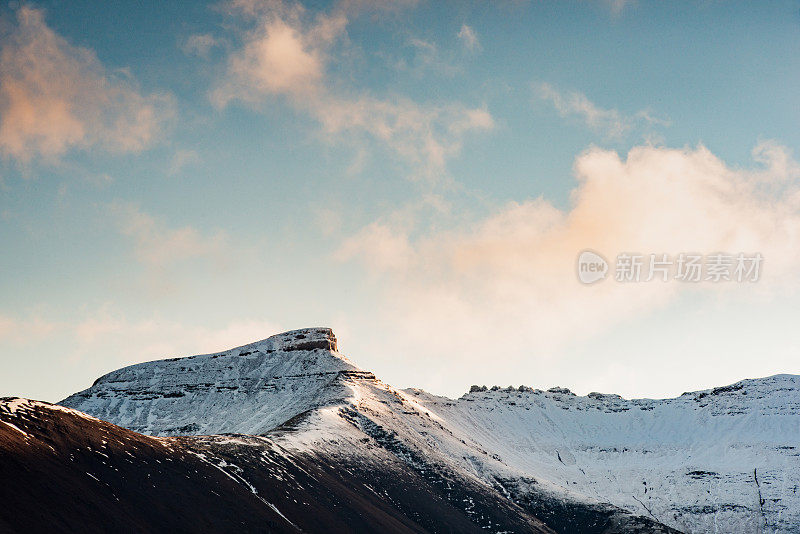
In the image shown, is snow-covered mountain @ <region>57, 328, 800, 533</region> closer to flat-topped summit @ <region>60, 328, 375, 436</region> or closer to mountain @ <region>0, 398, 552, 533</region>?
flat-topped summit @ <region>60, 328, 375, 436</region>

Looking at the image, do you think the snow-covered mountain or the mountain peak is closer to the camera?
the snow-covered mountain

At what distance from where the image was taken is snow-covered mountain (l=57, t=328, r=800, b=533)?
117 m

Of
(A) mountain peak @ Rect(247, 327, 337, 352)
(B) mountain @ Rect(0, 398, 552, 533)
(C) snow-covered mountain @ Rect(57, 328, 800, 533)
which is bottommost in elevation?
(B) mountain @ Rect(0, 398, 552, 533)

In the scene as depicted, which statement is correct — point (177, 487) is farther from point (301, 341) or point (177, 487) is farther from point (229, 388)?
point (301, 341)

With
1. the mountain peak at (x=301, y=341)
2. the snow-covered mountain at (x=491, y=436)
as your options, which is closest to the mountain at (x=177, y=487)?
the snow-covered mountain at (x=491, y=436)

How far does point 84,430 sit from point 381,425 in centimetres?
6639

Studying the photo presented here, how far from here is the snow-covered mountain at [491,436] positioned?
117250mm

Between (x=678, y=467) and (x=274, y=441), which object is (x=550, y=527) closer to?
(x=274, y=441)

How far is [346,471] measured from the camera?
97938 mm

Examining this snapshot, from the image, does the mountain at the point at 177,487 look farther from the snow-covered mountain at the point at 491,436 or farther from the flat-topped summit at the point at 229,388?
the flat-topped summit at the point at 229,388

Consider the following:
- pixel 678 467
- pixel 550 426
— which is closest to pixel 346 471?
pixel 678 467

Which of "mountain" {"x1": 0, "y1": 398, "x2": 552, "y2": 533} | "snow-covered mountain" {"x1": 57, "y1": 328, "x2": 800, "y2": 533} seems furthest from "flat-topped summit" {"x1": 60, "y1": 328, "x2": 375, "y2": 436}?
"mountain" {"x1": 0, "y1": 398, "x2": 552, "y2": 533}

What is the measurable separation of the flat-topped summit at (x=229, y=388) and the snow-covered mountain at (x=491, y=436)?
0.43m

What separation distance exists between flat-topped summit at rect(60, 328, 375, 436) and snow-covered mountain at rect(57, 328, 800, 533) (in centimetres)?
43
